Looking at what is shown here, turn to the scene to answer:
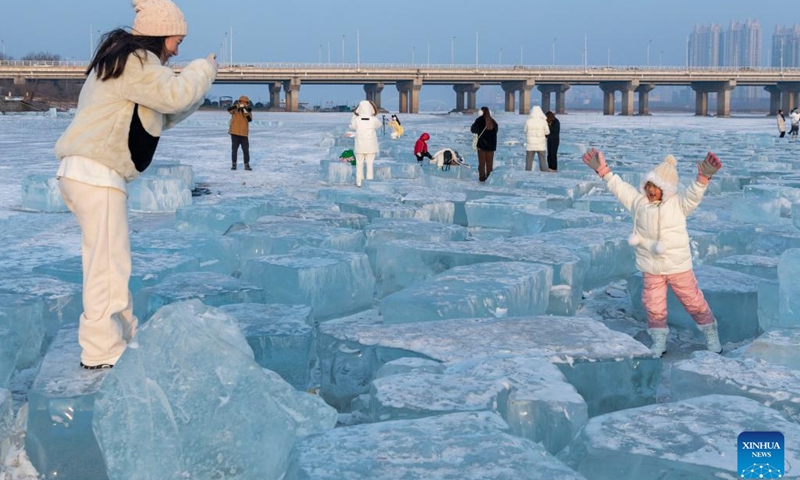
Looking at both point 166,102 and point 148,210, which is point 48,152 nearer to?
point 148,210

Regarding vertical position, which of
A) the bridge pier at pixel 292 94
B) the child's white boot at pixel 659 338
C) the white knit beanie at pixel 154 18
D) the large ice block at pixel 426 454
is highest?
the bridge pier at pixel 292 94


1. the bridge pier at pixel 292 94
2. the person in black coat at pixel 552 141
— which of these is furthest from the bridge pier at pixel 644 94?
the person in black coat at pixel 552 141

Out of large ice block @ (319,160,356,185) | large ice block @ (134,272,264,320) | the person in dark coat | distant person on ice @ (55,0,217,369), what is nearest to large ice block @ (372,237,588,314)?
large ice block @ (134,272,264,320)

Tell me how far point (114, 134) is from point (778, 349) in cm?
325

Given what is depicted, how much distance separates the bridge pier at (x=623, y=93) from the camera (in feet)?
310

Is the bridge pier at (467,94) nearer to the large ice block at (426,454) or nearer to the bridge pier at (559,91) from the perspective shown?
the bridge pier at (559,91)

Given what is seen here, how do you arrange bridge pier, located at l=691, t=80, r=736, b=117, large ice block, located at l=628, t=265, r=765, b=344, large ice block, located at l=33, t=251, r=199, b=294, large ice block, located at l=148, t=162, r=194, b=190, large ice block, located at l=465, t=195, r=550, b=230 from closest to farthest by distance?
1. large ice block, located at l=628, t=265, r=765, b=344
2. large ice block, located at l=33, t=251, r=199, b=294
3. large ice block, located at l=465, t=195, r=550, b=230
4. large ice block, located at l=148, t=162, r=194, b=190
5. bridge pier, located at l=691, t=80, r=736, b=117

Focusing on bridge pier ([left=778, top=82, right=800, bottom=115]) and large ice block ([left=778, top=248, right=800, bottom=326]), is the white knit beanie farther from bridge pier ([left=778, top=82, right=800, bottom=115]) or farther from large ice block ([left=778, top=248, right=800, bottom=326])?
bridge pier ([left=778, top=82, right=800, bottom=115])

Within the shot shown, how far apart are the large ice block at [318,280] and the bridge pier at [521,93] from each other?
274ft

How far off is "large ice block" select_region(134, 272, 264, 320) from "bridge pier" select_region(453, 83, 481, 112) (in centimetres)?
9016

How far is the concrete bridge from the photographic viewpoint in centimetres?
8838

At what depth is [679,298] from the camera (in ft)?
16.6

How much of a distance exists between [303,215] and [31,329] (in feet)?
13.2

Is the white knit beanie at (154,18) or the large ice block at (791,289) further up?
the white knit beanie at (154,18)
